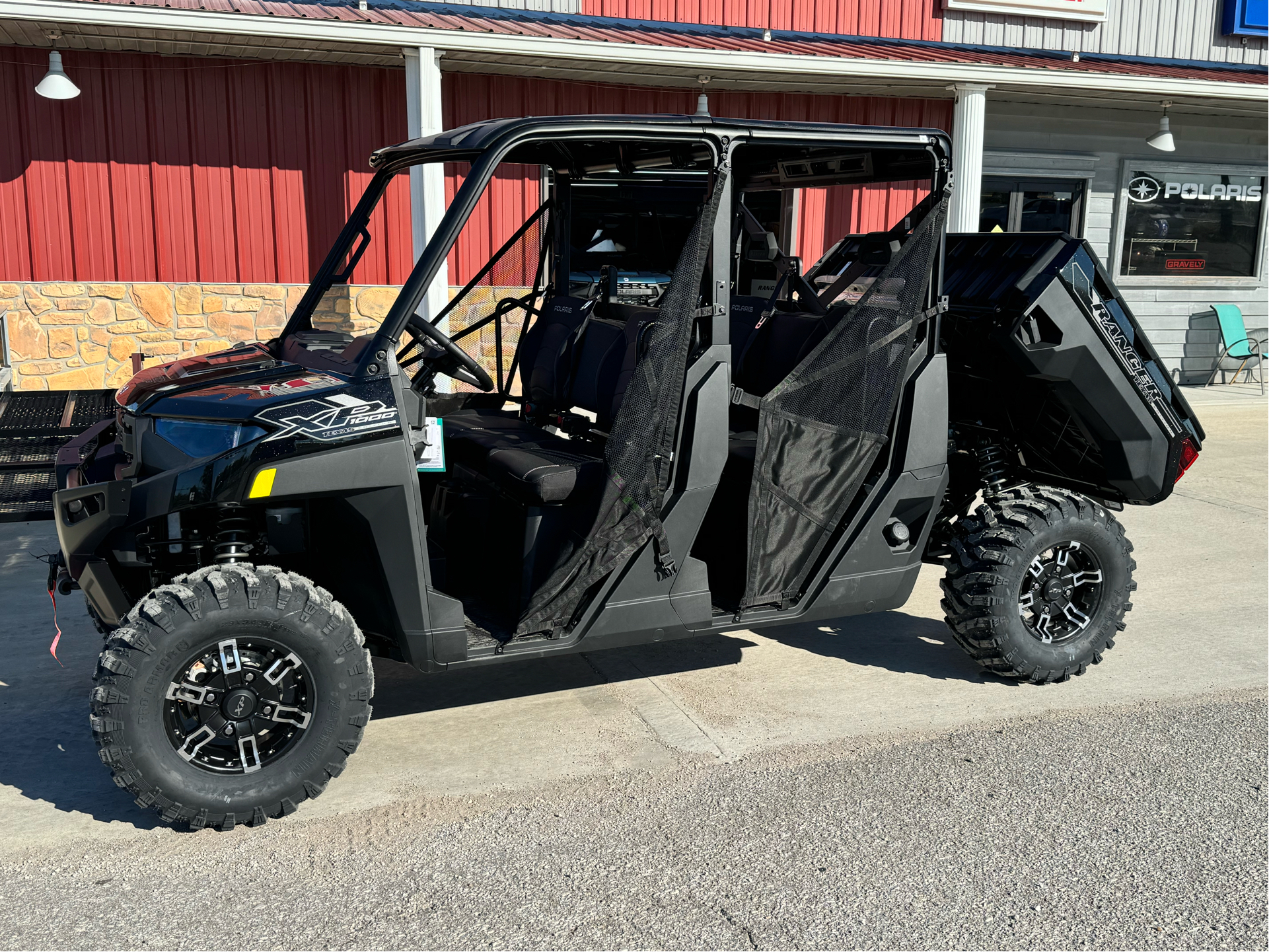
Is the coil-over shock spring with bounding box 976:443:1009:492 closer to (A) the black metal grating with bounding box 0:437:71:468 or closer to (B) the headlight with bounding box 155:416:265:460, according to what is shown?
(B) the headlight with bounding box 155:416:265:460

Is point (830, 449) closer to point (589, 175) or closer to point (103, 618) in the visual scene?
point (589, 175)

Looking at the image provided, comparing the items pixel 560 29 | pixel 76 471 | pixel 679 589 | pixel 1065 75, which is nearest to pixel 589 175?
pixel 679 589

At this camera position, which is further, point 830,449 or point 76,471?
point 830,449

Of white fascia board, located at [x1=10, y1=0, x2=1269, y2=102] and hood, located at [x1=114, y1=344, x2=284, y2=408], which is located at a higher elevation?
white fascia board, located at [x1=10, y1=0, x2=1269, y2=102]

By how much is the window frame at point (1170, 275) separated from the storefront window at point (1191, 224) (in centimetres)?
3

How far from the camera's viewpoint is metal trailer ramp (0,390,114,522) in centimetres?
625

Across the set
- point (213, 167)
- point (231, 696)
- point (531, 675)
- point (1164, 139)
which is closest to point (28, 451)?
point (531, 675)

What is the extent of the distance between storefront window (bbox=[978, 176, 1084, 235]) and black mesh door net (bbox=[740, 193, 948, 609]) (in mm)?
8870

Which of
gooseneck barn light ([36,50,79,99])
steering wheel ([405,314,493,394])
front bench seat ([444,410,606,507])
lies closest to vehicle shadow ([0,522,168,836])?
front bench seat ([444,410,606,507])

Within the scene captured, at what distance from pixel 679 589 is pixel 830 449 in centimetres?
74

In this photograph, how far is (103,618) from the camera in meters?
3.42

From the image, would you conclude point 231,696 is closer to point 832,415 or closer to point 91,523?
point 91,523

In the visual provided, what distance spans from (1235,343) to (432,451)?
12077 mm

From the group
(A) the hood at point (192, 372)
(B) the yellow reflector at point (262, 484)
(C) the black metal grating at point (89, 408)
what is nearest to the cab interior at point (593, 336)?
(A) the hood at point (192, 372)
